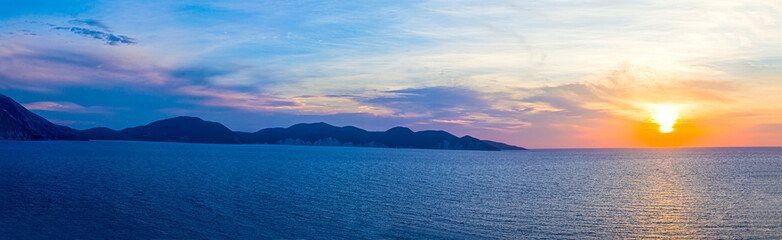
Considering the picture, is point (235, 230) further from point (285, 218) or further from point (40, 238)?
point (40, 238)

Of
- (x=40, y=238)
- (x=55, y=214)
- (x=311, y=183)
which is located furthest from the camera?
(x=311, y=183)

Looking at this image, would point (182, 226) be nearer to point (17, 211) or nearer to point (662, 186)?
point (17, 211)

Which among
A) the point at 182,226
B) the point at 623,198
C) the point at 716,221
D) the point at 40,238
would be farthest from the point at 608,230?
the point at 40,238

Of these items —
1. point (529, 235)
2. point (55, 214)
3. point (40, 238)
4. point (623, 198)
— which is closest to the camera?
point (40, 238)

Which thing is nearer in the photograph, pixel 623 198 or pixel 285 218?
pixel 285 218

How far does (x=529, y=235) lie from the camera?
32.5m

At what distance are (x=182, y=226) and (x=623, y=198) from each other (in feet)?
143

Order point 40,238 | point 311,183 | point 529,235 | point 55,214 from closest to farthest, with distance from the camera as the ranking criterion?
point 40,238
point 529,235
point 55,214
point 311,183

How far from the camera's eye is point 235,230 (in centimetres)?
3253

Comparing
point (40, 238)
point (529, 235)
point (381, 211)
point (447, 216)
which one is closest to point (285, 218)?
point (381, 211)

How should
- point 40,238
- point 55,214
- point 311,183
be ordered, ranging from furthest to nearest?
point 311,183, point 55,214, point 40,238

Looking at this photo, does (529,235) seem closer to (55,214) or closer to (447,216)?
(447,216)

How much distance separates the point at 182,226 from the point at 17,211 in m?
13.8

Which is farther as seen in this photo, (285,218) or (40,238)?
(285,218)
